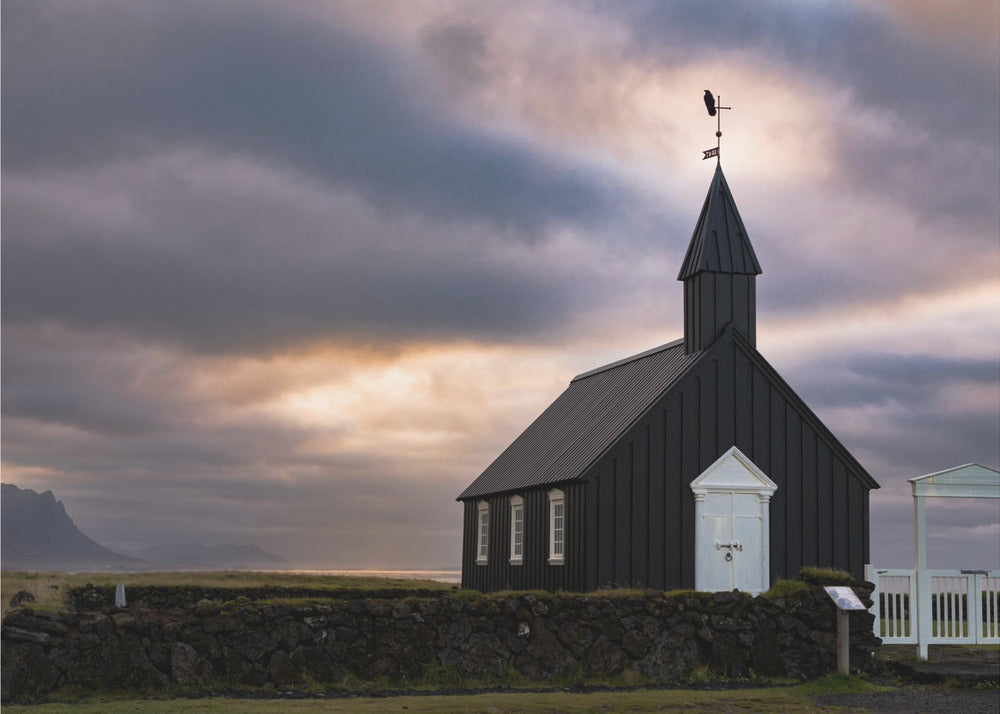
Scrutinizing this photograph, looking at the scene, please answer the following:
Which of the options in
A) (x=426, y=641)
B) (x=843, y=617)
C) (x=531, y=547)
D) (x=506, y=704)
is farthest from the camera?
(x=531, y=547)

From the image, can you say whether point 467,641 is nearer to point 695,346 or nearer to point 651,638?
point 651,638

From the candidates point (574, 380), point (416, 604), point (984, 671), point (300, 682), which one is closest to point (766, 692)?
point (984, 671)

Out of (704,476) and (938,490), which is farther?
(704,476)

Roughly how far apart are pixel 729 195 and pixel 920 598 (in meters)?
13.3

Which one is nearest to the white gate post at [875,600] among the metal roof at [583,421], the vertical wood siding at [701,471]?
the vertical wood siding at [701,471]

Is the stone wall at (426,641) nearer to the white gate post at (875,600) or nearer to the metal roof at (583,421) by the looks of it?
the white gate post at (875,600)

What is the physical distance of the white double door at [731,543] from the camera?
2741 centimetres

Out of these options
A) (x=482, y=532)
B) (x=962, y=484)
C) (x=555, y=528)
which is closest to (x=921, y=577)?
(x=962, y=484)

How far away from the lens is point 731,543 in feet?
90.8

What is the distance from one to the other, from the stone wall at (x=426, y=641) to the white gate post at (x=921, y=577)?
2491mm

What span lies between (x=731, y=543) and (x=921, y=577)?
565cm

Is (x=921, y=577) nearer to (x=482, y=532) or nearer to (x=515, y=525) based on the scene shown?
(x=515, y=525)

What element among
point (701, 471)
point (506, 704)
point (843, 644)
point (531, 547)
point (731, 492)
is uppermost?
point (701, 471)

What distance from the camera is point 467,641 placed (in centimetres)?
1848
